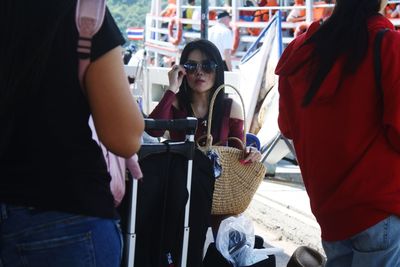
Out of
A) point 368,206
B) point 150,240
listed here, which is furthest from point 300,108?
point 150,240

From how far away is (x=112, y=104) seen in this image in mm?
1819

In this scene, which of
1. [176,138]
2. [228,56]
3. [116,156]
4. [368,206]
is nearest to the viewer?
[116,156]

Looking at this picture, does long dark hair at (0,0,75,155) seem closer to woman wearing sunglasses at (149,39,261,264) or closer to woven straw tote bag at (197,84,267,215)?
woven straw tote bag at (197,84,267,215)

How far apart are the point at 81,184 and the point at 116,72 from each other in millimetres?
300

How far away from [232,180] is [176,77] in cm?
80

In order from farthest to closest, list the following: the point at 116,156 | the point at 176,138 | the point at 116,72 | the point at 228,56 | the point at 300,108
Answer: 1. the point at 228,56
2. the point at 176,138
3. the point at 300,108
4. the point at 116,156
5. the point at 116,72

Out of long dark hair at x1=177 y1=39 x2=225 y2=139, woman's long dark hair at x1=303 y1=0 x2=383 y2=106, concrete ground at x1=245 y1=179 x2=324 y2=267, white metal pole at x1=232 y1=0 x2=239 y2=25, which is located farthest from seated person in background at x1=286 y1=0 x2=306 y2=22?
woman's long dark hair at x1=303 y1=0 x2=383 y2=106

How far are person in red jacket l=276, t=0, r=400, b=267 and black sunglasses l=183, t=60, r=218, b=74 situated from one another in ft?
4.87

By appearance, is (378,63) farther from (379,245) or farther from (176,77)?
(176,77)

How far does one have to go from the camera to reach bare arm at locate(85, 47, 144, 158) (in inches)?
70.8

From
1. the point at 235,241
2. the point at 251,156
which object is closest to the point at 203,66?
the point at 251,156

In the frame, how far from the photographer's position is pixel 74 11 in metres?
1.82

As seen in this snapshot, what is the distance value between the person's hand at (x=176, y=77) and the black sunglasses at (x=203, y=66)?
0.25 ft

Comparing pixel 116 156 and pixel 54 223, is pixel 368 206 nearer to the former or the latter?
pixel 116 156
